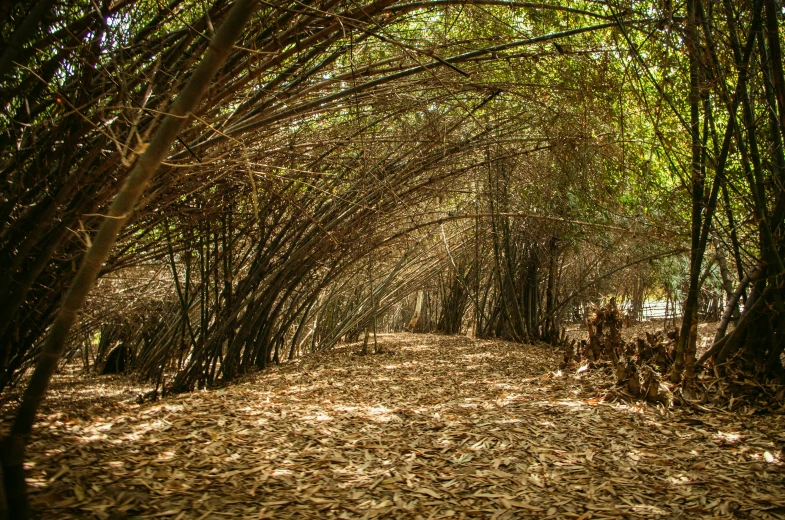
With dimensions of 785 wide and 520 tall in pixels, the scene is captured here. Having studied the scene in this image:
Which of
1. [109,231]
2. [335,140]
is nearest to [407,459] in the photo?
[109,231]

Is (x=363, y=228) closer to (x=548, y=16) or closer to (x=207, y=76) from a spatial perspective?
(x=548, y=16)

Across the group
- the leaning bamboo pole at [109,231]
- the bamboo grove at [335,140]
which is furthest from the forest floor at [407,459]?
the bamboo grove at [335,140]

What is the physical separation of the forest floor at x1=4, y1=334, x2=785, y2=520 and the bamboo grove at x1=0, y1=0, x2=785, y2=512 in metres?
0.38

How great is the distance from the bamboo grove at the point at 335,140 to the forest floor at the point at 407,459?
38 cm

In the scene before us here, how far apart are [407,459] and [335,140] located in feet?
5.23

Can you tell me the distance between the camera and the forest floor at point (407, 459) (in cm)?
147

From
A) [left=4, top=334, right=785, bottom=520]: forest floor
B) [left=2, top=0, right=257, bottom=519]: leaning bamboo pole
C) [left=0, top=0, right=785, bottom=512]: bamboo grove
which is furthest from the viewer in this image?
[left=0, top=0, right=785, bottom=512]: bamboo grove

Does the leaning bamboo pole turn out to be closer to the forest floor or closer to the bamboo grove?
the bamboo grove

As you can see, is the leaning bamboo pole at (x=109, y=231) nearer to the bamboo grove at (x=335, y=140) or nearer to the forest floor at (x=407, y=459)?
the bamboo grove at (x=335, y=140)

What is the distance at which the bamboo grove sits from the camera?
1.63 meters

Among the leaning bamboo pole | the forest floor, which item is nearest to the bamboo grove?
the leaning bamboo pole

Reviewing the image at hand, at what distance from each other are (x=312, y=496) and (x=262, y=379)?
2.16 m

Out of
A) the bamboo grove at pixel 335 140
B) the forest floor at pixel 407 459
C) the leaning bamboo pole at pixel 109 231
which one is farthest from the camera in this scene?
the bamboo grove at pixel 335 140

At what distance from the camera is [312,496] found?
61.2 inches
